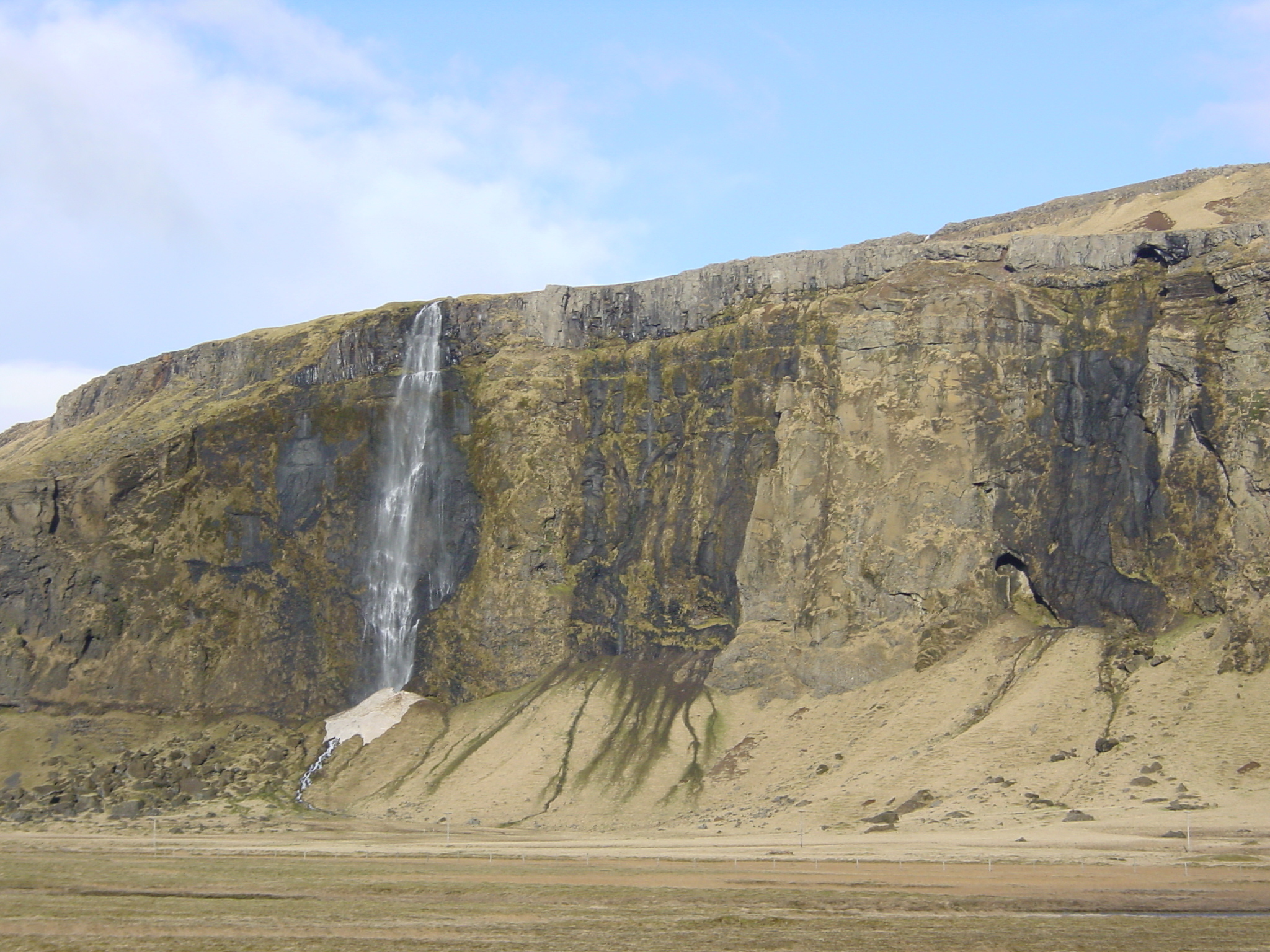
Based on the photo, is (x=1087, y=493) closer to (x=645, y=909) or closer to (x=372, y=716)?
(x=372, y=716)

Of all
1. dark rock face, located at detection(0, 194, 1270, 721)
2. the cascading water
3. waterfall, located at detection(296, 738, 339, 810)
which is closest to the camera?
dark rock face, located at detection(0, 194, 1270, 721)

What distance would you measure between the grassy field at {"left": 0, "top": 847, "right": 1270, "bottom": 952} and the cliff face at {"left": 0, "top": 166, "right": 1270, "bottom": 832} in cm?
3509

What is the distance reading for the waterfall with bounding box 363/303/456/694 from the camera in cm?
10812

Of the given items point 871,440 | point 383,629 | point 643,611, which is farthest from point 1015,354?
point 383,629

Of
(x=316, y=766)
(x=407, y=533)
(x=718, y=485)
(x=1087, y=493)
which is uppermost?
(x=718, y=485)

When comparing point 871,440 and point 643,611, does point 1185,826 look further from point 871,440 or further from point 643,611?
point 643,611

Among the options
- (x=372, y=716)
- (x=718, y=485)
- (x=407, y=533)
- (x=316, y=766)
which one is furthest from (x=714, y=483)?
(x=316, y=766)

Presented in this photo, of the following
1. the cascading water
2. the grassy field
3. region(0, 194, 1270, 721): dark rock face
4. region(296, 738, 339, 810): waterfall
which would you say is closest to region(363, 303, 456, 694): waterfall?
the cascading water

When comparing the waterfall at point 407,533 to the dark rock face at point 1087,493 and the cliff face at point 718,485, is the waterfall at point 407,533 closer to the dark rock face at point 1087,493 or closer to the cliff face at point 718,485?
the cliff face at point 718,485

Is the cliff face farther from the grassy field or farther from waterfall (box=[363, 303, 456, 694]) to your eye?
the grassy field

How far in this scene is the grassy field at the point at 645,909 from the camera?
37.9 m

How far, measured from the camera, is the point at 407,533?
110 m

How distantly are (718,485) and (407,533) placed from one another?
2622 cm

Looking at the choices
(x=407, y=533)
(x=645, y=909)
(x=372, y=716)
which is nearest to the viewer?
(x=645, y=909)
